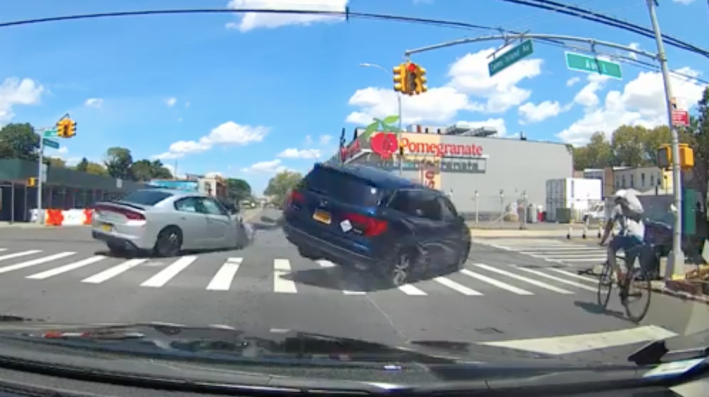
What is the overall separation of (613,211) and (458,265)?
2.77 meters

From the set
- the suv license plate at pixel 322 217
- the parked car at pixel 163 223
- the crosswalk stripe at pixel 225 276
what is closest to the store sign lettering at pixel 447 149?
the parked car at pixel 163 223

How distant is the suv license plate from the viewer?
30.5 feet

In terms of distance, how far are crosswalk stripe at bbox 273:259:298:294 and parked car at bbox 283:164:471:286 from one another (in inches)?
24.8

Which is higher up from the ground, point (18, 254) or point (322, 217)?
point (322, 217)

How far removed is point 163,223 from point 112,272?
2146 millimetres

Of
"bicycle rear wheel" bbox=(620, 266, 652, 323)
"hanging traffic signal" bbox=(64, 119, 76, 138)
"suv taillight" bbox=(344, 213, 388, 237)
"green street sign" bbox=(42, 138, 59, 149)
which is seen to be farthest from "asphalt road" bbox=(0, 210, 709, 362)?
"green street sign" bbox=(42, 138, 59, 149)

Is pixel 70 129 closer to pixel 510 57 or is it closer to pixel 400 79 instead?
pixel 400 79

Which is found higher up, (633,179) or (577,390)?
(633,179)

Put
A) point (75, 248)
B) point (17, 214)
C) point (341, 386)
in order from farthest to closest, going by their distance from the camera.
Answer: point (17, 214), point (75, 248), point (341, 386)

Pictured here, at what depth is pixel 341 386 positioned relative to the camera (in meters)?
2.58

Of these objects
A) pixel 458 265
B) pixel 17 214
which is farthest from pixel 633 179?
pixel 17 214

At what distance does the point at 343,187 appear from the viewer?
9.53 metres

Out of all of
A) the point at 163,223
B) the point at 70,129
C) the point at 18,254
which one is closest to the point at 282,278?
the point at 163,223

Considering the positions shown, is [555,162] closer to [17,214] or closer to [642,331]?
[17,214]
